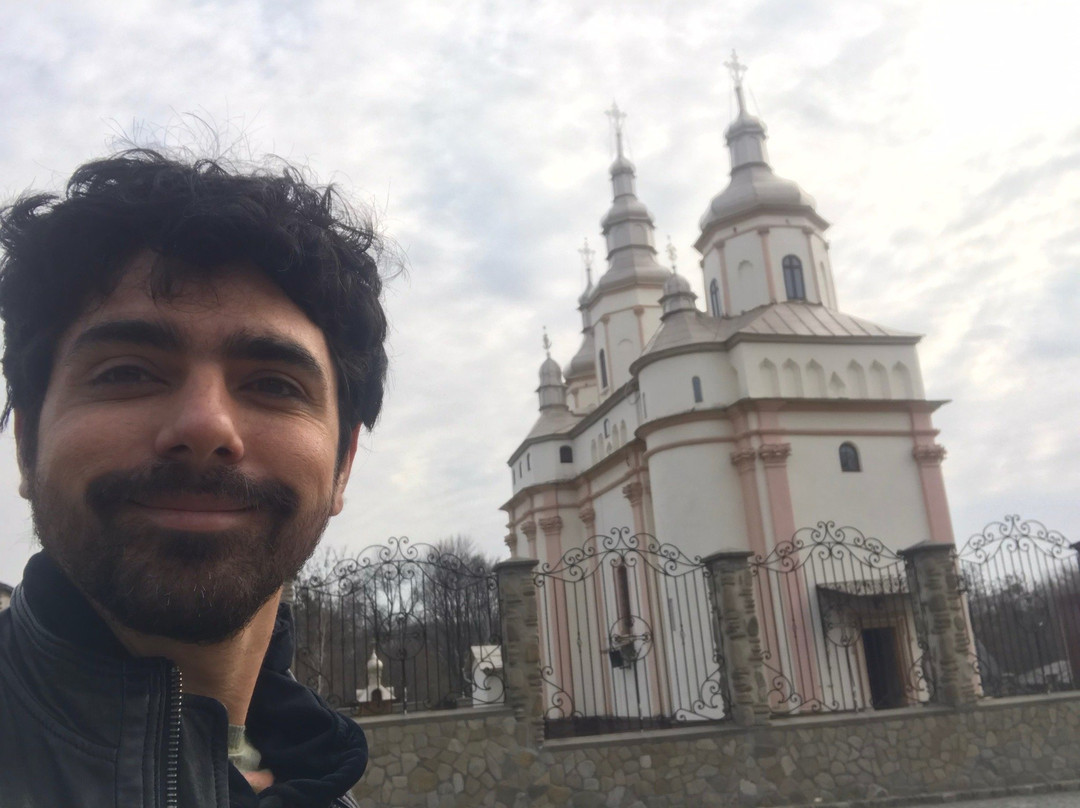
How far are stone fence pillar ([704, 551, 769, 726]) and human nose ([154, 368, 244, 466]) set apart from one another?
9.93 m

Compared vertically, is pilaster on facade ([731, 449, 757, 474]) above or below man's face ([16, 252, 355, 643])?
above

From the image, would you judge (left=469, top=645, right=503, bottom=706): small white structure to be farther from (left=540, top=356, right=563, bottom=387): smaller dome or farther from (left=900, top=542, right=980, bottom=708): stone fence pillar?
(left=540, top=356, right=563, bottom=387): smaller dome

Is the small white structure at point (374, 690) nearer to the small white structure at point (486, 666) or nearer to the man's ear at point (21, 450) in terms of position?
the small white structure at point (486, 666)

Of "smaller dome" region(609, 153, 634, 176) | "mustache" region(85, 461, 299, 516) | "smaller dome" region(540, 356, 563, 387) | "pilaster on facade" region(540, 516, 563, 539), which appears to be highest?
"smaller dome" region(609, 153, 634, 176)

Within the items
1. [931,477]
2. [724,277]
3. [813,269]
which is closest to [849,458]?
[931,477]

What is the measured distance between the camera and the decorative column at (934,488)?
2016 cm

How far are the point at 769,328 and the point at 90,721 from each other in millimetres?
21842

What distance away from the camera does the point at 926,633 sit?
36.9ft

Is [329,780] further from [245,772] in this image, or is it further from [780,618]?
[780,618]

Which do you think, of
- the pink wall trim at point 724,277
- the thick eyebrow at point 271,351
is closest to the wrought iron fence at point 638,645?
the pink wall trim at point 724,277

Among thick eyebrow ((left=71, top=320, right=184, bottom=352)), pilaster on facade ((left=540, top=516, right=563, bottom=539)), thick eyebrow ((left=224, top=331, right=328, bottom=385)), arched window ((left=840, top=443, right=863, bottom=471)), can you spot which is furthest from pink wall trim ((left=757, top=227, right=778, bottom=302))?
thick eyebrow ((left=71, top=320, right=184, bottom=352))

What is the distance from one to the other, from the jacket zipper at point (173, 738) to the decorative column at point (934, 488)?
21.1m

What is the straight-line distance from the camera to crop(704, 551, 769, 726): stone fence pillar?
33.9 ft

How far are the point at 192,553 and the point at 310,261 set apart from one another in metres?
0.55
